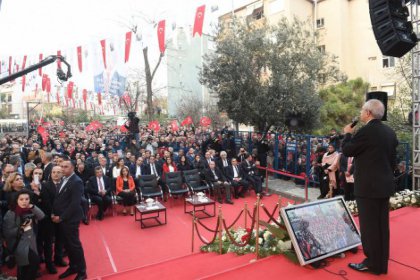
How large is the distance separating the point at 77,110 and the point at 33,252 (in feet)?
197

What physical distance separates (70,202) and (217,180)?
18.9 ft

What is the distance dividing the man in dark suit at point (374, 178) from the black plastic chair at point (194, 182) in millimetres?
6729

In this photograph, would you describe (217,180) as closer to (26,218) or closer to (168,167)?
(168,167)

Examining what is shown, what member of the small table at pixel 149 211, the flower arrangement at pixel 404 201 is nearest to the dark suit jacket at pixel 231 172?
the small table at pixel 149 211

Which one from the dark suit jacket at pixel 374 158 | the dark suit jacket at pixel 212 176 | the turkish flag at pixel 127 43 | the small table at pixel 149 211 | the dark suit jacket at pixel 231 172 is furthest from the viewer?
the turkish flag at pixel 127 43

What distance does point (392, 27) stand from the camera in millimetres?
4910

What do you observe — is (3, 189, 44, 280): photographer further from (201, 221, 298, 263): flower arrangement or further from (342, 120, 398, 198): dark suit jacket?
(342, 120, 398, 198): dark suit jacket

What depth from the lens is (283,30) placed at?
12023 millimetres

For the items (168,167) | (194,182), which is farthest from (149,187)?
(194,182)

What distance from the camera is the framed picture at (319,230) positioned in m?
3.23

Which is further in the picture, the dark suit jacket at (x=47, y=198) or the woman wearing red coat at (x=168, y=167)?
the woman wearing red coat at (x=168, y=167)

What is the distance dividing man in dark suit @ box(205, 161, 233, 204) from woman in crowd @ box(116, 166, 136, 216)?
7.82ft

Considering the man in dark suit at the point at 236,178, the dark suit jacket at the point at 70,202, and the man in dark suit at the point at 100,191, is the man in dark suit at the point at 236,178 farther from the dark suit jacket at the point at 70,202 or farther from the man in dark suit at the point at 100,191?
the dark suit jacket at the point at 70,202

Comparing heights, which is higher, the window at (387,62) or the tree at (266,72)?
the window at (387,62)
